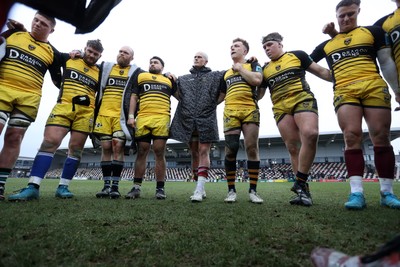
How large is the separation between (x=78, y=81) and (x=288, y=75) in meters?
3.34

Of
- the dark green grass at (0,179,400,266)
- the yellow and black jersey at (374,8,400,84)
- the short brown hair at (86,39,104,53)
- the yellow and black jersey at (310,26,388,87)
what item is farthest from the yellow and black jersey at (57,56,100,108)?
the yellow and black jersey at (374,8,400,84)

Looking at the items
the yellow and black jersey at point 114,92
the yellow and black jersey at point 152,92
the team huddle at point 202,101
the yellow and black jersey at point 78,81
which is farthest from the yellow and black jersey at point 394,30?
the yellow and black jersey at point 78,81

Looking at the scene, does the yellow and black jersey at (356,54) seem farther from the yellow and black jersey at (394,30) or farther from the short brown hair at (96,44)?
the short brown hair at (96,44)

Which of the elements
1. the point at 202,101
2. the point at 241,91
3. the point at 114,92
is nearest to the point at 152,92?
the point at 114,92

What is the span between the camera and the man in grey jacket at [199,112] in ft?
13.5

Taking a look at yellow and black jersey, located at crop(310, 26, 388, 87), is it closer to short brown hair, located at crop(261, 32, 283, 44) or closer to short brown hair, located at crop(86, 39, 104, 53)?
short brown hair, located at crop(261, 32, 283, 44)

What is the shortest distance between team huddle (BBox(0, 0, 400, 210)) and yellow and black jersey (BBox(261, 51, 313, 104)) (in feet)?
0.05

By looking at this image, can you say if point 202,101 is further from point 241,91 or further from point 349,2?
point 349,2

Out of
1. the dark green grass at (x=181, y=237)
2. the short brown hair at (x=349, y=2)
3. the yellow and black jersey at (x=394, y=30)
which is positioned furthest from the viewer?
the short brown hair at (x=349, y=2)

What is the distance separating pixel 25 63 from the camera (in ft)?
11.1

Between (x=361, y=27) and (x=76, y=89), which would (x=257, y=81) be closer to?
(x=361, y=27)

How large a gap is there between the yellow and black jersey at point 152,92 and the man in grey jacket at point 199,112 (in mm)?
285

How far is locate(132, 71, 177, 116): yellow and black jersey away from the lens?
4.24 meters

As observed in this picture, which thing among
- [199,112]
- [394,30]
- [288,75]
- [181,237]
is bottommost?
[181,237]
